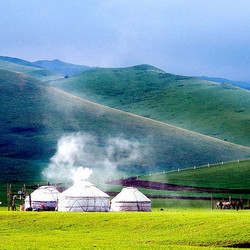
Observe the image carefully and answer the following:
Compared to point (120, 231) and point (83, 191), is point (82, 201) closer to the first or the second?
point (83, 191)

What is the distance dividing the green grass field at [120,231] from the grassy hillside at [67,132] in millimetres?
55222

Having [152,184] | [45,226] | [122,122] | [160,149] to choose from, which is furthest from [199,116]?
[45,226]

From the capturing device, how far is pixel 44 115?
13725cm

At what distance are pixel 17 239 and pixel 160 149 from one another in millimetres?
92808

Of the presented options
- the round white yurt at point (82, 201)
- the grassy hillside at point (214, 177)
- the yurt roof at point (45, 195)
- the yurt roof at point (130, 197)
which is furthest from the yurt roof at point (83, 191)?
the grassy hillside at point (214, 177)

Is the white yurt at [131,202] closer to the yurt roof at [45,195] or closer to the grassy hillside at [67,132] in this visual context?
the yurt roof at [45,195]

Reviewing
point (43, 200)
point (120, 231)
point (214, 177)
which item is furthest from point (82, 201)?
point (214, 177)

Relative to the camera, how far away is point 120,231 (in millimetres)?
30406

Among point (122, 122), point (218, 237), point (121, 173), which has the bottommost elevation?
point (218, 237)

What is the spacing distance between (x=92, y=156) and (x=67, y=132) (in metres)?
19.2

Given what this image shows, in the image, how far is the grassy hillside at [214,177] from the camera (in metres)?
76.9

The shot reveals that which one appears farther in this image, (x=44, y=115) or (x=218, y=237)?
(x=44, y=115)

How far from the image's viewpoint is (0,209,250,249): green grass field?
2530 centimetres

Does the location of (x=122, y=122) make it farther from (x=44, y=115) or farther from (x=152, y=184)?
(x=152, y=184)
